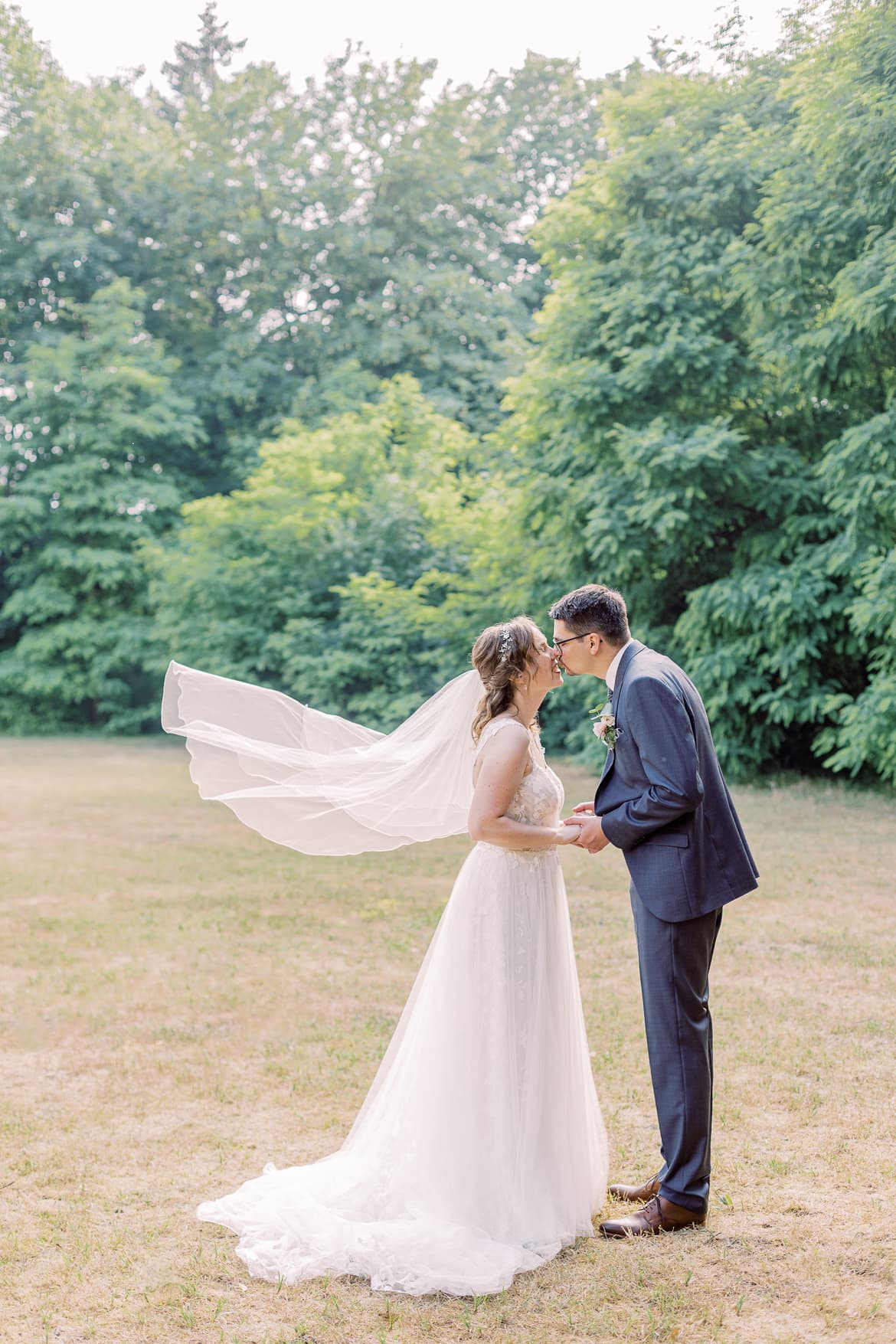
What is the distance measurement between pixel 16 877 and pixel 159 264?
27.5 meters

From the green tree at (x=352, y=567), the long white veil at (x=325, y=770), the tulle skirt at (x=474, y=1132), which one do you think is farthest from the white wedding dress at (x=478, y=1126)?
the green tree at (x=352, y=567)

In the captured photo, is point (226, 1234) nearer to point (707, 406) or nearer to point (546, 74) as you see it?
point (707, 406)

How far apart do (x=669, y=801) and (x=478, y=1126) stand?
1.27 m

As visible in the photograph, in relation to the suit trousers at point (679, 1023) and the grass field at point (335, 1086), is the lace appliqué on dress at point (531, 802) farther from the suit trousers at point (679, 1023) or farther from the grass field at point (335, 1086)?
the grass field at point (335, 1086)

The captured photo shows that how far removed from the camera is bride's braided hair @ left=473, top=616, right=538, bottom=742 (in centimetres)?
404

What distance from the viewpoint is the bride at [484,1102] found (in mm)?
3809

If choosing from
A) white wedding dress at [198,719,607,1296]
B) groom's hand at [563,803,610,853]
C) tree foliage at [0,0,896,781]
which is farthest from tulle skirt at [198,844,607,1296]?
tree foliage at [0,0,896,781]

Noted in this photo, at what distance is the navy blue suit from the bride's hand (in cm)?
12

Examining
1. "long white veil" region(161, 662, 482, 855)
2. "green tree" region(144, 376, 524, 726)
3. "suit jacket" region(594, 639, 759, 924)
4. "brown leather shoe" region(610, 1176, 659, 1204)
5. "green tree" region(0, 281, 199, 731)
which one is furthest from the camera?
"green tree" region(0, 281, 199, 731)

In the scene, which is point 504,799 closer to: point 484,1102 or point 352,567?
point 484,1102

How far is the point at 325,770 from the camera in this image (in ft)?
15.9

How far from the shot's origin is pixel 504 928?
406 centimetres

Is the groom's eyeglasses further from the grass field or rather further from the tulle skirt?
the grass field

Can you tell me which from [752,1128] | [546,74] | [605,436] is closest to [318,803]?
[752,1128]
